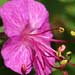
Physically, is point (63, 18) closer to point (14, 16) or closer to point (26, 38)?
point (26, 38)

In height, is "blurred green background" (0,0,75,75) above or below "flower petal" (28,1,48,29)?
below

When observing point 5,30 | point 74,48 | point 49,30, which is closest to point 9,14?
point 5,30

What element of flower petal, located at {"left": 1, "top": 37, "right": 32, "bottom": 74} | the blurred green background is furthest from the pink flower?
the blurred green background

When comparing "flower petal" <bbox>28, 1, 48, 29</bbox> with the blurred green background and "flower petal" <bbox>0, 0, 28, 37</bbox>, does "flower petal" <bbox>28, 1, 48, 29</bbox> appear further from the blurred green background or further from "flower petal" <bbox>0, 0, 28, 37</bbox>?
the blurred green background

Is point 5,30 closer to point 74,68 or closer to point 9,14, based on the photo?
point 9,14

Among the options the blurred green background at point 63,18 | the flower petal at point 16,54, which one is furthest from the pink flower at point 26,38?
the blurred green background at point 63,18

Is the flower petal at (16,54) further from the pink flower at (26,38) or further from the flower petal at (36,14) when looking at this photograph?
the flower petal at (36,14)

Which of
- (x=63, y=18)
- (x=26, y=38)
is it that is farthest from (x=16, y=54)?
(x=63, y=18)
